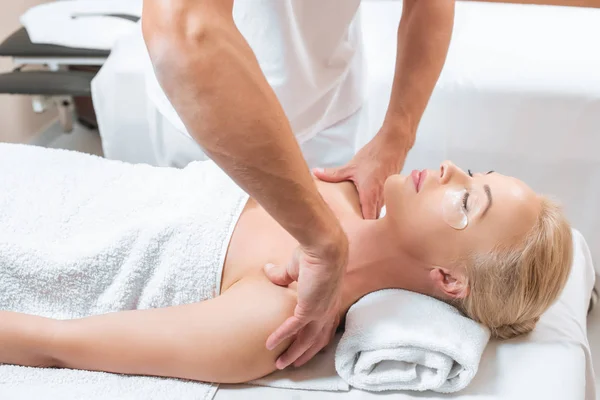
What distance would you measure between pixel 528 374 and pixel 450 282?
0.22 m

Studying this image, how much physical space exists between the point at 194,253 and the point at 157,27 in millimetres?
627

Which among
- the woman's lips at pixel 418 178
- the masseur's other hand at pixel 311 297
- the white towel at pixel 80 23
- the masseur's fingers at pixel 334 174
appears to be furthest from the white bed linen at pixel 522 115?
the white towel at pixel 80 23

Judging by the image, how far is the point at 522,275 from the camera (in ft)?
3.74

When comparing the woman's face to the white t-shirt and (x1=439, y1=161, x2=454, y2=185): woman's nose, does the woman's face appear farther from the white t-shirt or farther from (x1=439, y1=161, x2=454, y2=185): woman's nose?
the white t-shirt

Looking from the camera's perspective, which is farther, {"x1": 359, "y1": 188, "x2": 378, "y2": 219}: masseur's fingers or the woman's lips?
{"x1": 359, "y1": 188, "x2": 378, "y2": 219}: masseur's fingers

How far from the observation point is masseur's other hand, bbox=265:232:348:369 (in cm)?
85

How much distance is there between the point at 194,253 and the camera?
1232 millimetres

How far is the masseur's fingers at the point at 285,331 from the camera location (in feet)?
3.19

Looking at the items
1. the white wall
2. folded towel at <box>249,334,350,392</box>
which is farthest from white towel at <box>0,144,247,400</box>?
the white wall

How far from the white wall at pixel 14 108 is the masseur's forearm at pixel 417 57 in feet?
5.93

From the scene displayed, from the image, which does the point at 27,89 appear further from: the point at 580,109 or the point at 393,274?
the point at 580,109

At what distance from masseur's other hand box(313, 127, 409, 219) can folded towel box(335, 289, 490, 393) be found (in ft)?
1.06

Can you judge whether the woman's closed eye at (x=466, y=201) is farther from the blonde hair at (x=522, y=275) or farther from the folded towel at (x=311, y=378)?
the folded towel at (x=311, y=378)

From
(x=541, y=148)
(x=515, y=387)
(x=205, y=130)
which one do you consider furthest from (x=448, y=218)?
(x=541, y=148)
